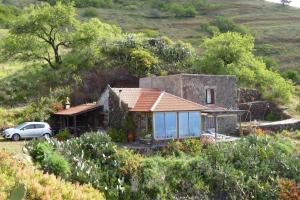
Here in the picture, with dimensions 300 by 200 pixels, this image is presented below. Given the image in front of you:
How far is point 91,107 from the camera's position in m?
32.9

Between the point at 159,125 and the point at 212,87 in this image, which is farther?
the point at 212,87

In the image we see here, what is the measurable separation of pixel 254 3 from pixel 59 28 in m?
83.4

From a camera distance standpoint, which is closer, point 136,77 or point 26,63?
point 136,77

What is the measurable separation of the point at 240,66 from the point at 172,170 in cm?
2449

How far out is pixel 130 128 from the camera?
2933cm

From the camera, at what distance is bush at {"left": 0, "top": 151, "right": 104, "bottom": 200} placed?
15766mm

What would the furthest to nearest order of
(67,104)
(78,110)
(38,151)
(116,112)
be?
(67,104)
(78,110)
(116,112)
(38,151)

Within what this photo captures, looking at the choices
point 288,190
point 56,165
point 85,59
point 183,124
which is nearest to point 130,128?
point 183,124

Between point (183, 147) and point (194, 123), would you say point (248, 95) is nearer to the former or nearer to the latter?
point (194, 123)

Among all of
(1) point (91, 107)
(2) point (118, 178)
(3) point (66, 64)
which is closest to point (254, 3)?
(3) point (66, 64)

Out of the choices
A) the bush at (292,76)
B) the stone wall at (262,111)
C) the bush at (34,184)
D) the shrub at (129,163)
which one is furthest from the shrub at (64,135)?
the bush at (292,76)

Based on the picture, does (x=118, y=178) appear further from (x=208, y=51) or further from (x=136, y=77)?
(x=208, y=51)

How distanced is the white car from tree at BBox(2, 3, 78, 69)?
13280mm

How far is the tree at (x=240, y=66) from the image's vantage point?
4462 centimetres
